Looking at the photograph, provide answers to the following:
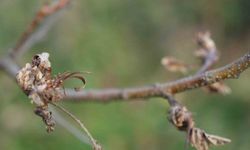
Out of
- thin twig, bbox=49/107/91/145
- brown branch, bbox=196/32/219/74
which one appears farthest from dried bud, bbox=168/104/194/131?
thin twig, bbox=49/107/91/145

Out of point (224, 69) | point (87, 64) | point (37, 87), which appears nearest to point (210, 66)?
point (224, 69)

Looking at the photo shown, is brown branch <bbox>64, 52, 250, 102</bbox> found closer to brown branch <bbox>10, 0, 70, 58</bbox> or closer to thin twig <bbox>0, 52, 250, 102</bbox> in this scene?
thin twig <bbox>0, 52, 250, 102</bbox>

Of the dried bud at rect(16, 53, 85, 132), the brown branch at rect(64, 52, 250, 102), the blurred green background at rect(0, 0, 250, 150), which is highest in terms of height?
the blurred green background at rect(0, 0, 250, 150)

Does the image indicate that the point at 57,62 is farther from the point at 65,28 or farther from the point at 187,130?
the point at 187,130

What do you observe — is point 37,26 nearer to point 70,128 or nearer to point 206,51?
point 70,128

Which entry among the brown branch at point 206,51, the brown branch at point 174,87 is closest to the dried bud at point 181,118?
the brown branch at point 174,87

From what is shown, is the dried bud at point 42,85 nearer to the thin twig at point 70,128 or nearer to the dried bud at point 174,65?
the dried bud at point 174,65
